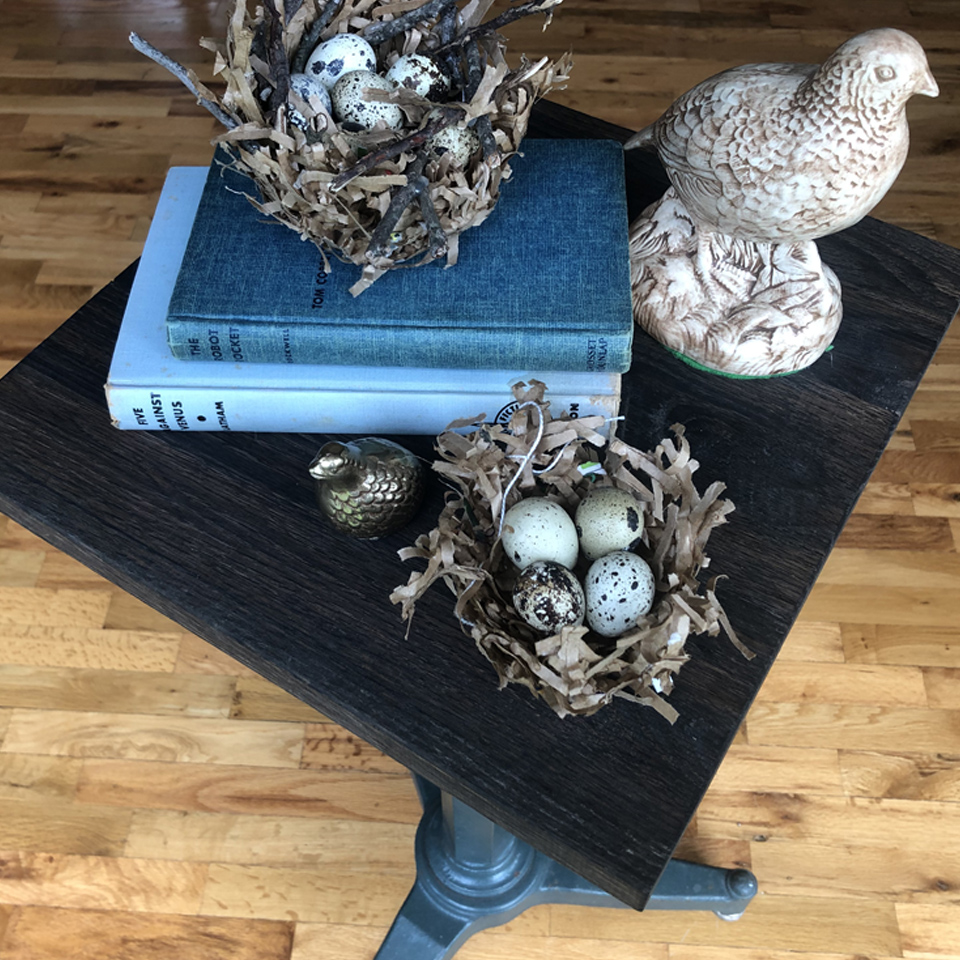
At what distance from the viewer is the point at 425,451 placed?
2.27 ft

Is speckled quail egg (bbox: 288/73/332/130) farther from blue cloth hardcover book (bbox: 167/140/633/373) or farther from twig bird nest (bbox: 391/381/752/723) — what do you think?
twig bird nest (bbox: 391/381/752/723)

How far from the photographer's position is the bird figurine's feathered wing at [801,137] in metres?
0.58

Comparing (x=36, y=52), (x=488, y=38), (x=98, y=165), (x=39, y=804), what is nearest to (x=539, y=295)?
(x=488, y=38)

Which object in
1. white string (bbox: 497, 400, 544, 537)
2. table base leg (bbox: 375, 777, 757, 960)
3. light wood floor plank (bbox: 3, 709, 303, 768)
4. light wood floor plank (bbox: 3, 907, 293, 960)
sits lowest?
light wood floor plank (bbox: 3, 907, 293, 960)

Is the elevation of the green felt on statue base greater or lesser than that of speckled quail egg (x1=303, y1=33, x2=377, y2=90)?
lesser

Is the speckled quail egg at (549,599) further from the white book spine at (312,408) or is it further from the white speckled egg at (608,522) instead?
the white book spine at (312,408)

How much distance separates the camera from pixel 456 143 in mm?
636

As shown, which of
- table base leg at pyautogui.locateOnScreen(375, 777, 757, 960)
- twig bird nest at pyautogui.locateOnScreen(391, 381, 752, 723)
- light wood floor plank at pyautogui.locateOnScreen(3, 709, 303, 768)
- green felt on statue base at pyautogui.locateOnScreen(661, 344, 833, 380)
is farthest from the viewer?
light wood floor plank at pyautogui.locateOnScreen(3, 709, 303, 768)

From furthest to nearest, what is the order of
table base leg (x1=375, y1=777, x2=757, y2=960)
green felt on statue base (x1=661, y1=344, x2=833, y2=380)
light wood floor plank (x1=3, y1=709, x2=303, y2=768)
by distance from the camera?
light wood floor plank (x1=3, y1=709, x2=303, y2=768) → table base leg (x1=375, y1=777, x2=757, y2=960) → green felt on statue base (x1=661, y1=344, x2=833, y2=380)

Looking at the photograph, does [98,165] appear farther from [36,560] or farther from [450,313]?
[450,313]

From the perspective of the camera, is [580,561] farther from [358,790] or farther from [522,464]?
[358,790]

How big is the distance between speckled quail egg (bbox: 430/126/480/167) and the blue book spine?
0.11 metres

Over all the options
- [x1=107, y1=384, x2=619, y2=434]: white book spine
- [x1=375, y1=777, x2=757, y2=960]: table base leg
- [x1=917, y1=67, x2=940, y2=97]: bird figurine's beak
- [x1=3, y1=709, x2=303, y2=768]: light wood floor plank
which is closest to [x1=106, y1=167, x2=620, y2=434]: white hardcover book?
[x1=107, y1=384, x2=619, y2=434]: white book spine

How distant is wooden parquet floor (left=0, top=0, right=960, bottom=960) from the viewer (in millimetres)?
1054
